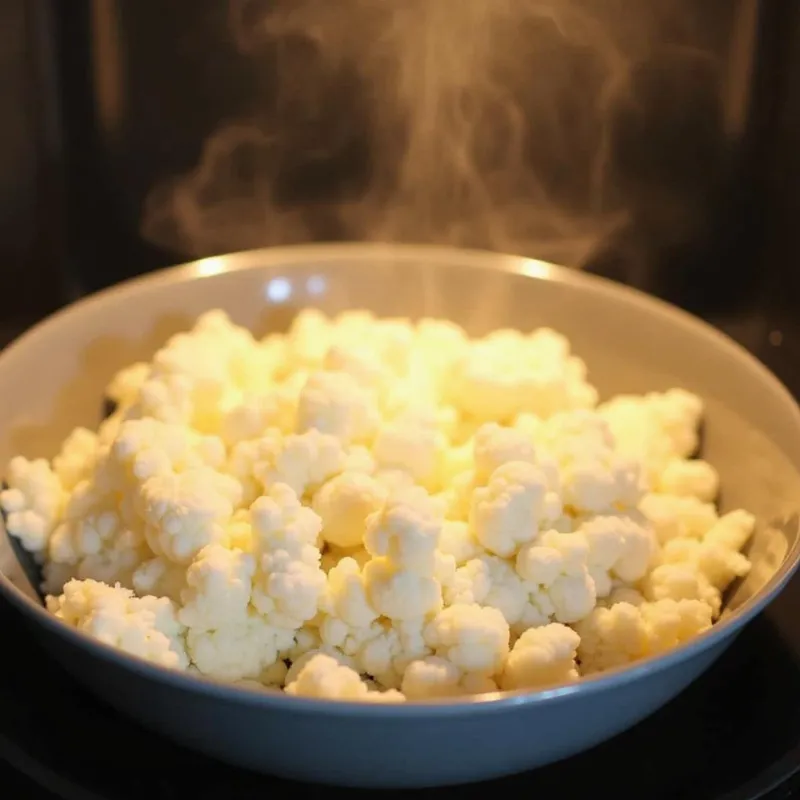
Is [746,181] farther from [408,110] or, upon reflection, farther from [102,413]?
[102,413]

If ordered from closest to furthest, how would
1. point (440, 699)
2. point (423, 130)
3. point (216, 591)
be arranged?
point (440, 699) < point (216, 591) < point (423, 130)

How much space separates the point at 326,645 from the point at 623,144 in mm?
578

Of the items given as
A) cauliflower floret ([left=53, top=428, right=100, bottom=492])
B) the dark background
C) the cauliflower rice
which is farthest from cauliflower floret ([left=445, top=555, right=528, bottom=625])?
the dark background

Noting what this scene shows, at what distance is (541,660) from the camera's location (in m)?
0.65

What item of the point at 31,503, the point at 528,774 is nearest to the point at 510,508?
the point at 528,774

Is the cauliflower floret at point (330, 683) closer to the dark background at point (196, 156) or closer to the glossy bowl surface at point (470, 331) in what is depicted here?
the glossy bowl surface at point (470, 331)

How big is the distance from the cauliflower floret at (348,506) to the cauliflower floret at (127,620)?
12 centimetres

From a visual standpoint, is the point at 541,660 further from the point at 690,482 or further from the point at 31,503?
the point at 31,503

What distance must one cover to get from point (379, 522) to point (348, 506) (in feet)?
0.17

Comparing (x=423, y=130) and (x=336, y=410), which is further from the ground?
(x=423, y=130)

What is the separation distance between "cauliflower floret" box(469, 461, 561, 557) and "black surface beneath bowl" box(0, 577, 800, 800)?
0.14 metres

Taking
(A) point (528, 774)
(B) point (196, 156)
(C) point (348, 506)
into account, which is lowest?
(A) point (528, 774)

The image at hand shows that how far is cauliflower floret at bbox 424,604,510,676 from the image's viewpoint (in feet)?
2.13

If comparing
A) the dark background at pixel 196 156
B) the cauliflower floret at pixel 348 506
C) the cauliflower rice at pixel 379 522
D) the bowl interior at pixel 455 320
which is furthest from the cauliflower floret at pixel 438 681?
the dark background at pixel 196 156
